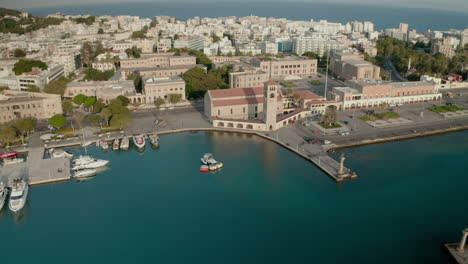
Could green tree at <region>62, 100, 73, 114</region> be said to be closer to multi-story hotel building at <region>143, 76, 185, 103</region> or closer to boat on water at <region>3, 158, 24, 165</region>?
multi-story hotel building at <region>143, 76, 185, 103</region>

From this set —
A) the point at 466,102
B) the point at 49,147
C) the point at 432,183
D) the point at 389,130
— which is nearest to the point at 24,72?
the point at 49,147

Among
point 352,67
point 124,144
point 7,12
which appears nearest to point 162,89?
point 124,144

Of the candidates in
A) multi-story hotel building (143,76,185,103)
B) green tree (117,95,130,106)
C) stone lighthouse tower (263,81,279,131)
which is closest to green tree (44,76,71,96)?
green tree (117,95,130,106)

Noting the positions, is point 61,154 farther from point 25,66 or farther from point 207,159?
point 25,66

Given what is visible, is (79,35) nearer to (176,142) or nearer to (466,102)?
(176,142)

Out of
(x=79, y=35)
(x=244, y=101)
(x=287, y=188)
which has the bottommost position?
(x=287, y=188)
